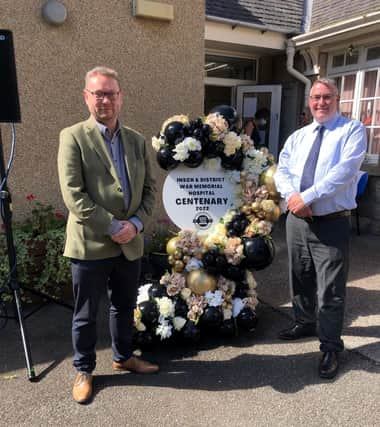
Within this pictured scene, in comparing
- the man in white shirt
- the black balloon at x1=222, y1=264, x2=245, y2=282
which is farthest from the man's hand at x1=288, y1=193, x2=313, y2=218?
the black balloon at x1=222, y1=264, x2=245, y2=282

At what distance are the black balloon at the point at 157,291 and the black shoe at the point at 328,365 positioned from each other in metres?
1.23

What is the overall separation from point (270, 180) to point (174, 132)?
83 cm

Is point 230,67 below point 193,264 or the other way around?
the other way around

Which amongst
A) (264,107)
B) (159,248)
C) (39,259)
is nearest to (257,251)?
(159,248)

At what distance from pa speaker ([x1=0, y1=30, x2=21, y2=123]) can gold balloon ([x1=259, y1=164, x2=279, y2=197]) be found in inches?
74.9

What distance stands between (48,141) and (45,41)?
97 centimetres

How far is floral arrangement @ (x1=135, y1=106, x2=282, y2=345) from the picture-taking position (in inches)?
115

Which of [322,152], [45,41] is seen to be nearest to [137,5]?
[45,41]

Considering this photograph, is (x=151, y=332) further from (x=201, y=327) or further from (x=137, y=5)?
(x=137, y=5)

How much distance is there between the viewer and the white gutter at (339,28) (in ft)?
19.1

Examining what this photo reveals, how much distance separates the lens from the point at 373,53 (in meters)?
6.49

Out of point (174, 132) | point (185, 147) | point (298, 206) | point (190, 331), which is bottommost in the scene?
point (190, 331)

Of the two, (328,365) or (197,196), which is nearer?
(328,365)

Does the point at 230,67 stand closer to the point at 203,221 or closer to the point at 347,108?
the point at 347,108
